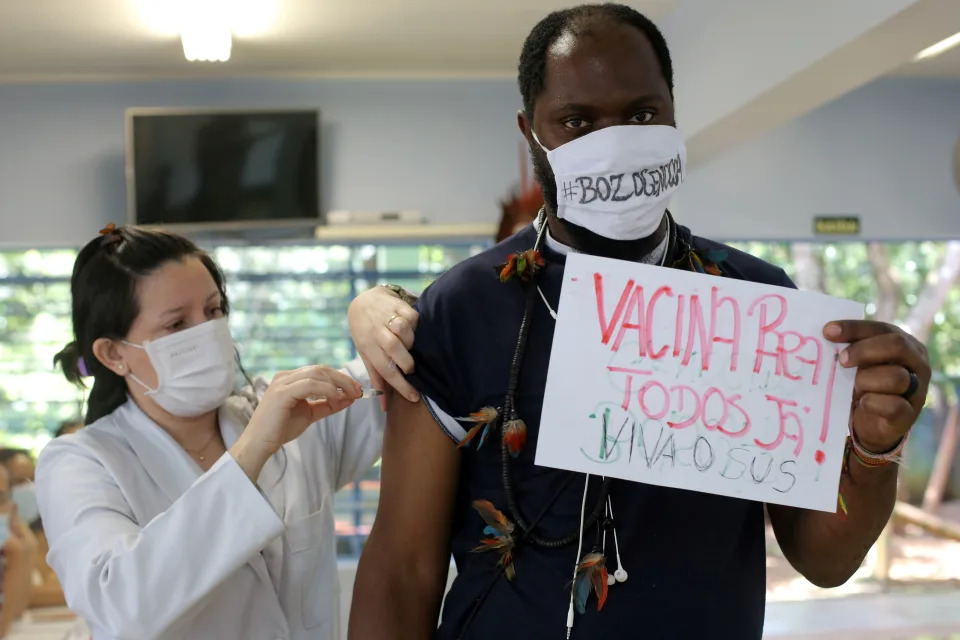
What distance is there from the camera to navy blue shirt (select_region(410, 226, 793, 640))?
947mm

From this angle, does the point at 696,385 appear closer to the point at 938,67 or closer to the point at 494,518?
the point at 494,518

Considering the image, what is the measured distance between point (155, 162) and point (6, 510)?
1.97m

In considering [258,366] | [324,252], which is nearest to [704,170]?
[324,252]

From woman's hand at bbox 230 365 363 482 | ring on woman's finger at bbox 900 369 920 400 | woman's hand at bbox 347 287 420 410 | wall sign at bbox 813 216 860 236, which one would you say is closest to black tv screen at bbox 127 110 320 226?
wall sign at bbox 813 216 860 236

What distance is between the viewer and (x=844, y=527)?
38.7 inches

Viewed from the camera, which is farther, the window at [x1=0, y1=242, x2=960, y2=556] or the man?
the window at [x1=0, y1=242, x2=960, y2=556]

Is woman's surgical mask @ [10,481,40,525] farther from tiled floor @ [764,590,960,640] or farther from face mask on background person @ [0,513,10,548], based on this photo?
tiled floor @ [764,590,960,640]

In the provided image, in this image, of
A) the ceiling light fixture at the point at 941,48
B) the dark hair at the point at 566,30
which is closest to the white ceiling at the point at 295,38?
the ceiling light fixture at the point at 941,48

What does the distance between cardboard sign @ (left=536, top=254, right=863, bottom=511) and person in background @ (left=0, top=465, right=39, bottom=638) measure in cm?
Answer: 464

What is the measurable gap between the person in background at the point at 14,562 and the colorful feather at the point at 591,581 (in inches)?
180

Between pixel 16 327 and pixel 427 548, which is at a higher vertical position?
pixel 427 548

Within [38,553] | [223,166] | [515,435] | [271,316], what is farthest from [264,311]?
[515,435]

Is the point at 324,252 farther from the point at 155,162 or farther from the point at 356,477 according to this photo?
the point at 356,477

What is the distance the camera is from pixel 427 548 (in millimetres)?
1009
